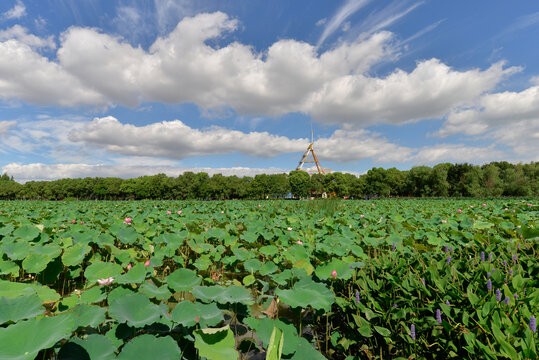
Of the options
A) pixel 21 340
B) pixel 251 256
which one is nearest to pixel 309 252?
pixel 251 256

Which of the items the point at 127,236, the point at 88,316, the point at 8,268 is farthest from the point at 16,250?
the point at 88,316

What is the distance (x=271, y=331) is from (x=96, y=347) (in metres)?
0.81

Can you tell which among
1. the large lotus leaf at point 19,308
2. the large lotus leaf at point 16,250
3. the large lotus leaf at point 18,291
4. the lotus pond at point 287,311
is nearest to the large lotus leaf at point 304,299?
the lotus pond at point 287,311

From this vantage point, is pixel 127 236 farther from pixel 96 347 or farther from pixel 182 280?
pixel 96 347

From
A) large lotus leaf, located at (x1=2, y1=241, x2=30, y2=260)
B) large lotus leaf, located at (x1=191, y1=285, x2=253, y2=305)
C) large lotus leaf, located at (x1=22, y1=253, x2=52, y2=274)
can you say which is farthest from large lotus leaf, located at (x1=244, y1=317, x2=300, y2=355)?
large lotus leaf, located at (x1=2, y1=241, x2=30, y2=260)

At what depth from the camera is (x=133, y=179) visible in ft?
291

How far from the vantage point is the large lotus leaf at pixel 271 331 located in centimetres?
126

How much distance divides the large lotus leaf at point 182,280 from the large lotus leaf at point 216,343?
823 millimetres

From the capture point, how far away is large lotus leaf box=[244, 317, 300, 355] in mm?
1263

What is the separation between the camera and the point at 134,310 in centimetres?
138

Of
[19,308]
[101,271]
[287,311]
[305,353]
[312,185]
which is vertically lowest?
[287,311]

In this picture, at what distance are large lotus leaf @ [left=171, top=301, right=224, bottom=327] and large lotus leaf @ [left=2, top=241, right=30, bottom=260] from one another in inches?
89.5

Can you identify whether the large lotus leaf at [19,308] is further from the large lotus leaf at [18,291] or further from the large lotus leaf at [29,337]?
the large lotus leaf at [18,291]

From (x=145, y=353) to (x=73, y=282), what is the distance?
2.87 meters
